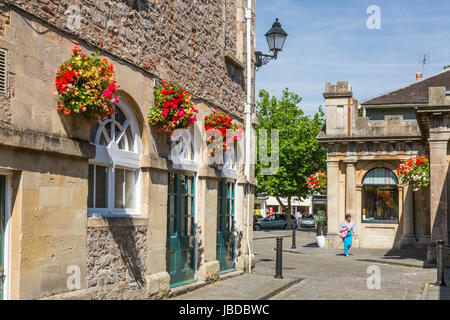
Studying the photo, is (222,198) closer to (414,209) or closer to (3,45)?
(3,45)

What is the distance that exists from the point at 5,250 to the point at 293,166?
4046 cm

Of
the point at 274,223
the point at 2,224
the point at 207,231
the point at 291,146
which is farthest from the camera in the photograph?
the point at 274,223

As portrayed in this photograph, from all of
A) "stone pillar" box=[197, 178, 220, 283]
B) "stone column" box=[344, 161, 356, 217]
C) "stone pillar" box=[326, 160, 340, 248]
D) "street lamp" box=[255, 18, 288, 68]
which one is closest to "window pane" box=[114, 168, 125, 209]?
"stone pillar" box=[197, 178, 220, 283]

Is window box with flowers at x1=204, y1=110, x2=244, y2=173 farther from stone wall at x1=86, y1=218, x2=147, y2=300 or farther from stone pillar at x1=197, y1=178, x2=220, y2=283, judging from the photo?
stone wall at x1=86, y1=218, x2=147, y2=300

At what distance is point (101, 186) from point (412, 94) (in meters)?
27.0

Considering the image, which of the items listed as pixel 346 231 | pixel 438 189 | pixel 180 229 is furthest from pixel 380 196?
pixel 180 229

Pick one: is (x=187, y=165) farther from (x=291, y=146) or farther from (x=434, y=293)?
(x=291, y=146)

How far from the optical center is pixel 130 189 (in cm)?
973

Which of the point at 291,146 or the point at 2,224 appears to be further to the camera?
the point at 291,146

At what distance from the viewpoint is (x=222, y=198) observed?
13.8 meters

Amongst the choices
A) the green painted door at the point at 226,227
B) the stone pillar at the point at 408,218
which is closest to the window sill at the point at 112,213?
the green painted door at the point at 226,227

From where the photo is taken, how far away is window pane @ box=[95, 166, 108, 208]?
874cm

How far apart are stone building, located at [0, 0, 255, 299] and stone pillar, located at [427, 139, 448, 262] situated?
20.6 feet

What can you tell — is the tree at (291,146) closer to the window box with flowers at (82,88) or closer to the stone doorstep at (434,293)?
the stone doorstep at (434,293)
